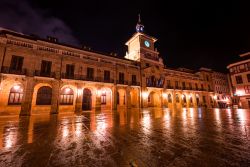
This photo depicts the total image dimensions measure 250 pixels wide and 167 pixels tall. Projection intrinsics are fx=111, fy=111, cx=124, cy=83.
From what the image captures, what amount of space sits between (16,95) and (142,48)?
2352 centimetres

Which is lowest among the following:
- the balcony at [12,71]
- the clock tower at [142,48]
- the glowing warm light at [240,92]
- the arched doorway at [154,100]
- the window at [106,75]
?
the arched doorway at [154,100]

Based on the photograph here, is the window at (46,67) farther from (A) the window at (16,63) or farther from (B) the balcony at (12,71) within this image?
(A) the window at (16,63)

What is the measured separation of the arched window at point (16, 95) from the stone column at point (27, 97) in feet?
3.78

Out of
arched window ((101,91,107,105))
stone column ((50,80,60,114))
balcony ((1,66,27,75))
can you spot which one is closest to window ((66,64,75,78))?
stone column ((50,80,60,114))

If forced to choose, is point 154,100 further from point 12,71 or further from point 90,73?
point 12,71

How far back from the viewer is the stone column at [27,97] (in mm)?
12992

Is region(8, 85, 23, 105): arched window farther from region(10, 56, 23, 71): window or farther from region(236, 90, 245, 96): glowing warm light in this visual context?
region(236, 90, 245, 96): glowing warm light

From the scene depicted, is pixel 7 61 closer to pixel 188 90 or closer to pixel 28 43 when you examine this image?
pixel 28 43

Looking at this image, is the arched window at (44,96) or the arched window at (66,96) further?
the arched window at (66,96)

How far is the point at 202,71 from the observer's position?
115 ft

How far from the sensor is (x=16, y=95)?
45.0ft

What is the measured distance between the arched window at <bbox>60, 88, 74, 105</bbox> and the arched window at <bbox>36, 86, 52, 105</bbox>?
1476mm

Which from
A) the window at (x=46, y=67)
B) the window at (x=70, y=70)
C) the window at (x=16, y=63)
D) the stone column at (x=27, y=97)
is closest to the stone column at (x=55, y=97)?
the window at (x=46, y=67)

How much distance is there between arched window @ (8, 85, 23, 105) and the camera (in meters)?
13.3
